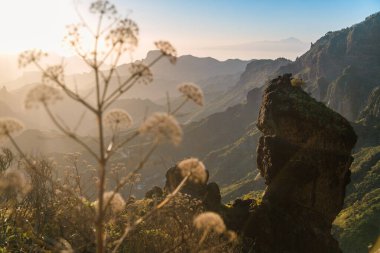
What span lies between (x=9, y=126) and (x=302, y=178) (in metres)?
→ 16.6

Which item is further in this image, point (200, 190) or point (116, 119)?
point (200, 190)

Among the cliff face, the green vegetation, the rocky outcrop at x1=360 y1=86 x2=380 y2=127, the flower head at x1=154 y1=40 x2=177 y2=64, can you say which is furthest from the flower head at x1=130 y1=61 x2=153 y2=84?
the rocky outcrop at x1=360 y1=86 x2=380 y2=127

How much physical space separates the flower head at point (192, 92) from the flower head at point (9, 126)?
1.76m

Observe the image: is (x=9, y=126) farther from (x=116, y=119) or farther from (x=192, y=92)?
(x=192, y=92)

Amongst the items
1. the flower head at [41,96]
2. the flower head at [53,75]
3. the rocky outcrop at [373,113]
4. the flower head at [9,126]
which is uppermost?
the flower head at [53,75]

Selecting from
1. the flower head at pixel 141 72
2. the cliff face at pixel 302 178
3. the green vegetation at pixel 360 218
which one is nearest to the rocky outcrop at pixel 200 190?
the cliff face at pixel 302 178

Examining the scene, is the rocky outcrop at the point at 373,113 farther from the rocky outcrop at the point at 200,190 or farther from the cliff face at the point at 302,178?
the cliff face at the point at 302,178

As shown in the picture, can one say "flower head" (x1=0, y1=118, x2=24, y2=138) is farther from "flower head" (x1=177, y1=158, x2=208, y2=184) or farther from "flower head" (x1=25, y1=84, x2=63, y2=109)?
"flower head" (x1=177, y1=158, x2=208, y2=184)

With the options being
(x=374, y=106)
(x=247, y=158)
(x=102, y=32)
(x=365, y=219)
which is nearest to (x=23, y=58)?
(x=102, y=32)

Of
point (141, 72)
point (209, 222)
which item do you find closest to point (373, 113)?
point (209, 222)

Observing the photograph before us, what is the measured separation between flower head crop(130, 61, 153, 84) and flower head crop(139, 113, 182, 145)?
38 cm

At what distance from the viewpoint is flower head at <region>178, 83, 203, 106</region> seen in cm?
452

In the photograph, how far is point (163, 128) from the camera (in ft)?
13.0

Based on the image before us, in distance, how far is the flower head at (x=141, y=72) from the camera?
4.12 metres
